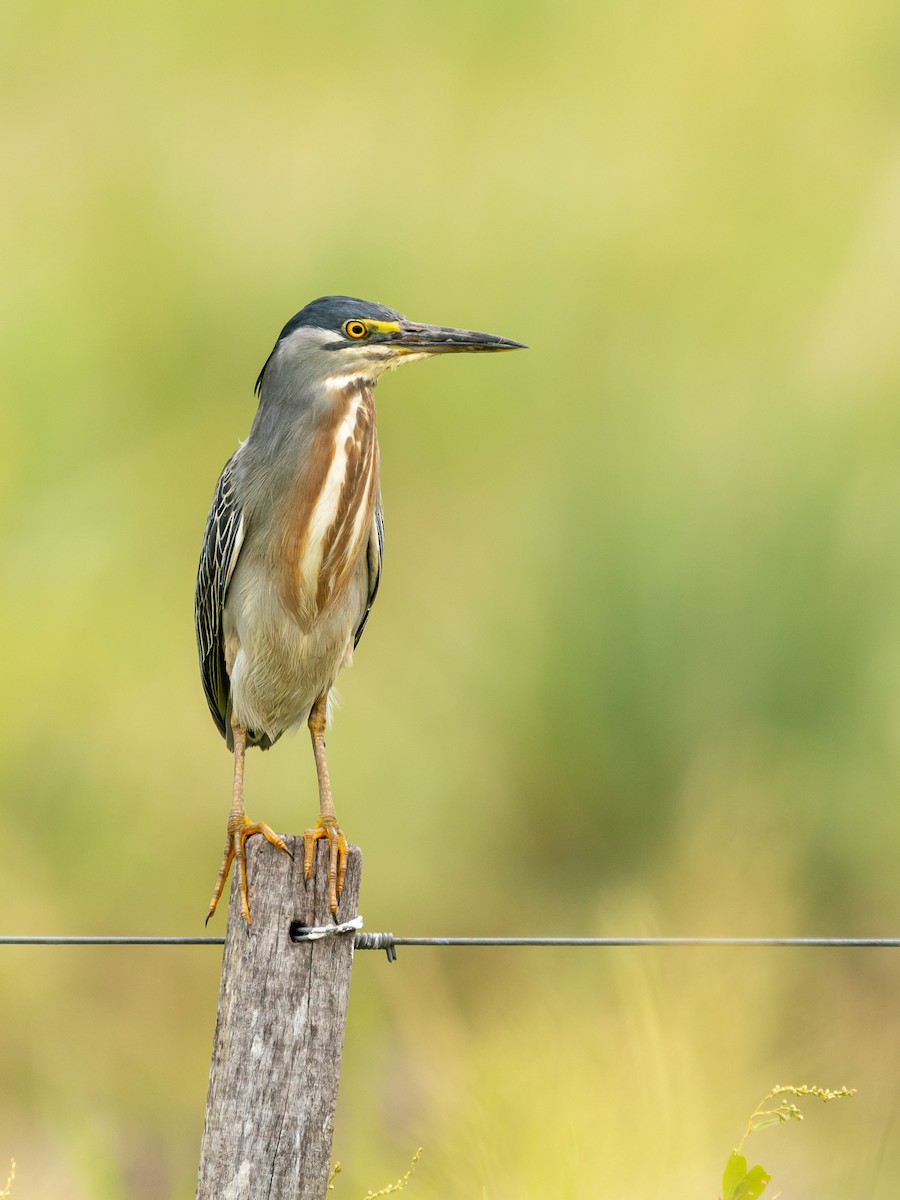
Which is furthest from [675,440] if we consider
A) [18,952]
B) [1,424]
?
[18,952]

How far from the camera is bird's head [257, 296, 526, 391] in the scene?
13.0ft

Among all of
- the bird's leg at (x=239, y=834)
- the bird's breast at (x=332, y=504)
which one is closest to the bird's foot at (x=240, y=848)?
the bird's leg at (x=239, y=834)

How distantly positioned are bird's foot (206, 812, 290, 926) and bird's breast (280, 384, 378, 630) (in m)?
0.64

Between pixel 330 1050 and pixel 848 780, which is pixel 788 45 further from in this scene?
pixel 330 1050

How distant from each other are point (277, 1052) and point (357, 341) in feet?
6.15

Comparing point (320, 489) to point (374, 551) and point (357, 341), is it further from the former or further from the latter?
point (357, 341)

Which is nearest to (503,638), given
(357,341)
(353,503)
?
(353,503)

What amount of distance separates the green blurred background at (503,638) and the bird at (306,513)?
42.1 inches

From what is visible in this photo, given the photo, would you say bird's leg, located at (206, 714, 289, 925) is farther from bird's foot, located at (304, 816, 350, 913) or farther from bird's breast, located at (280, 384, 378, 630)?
bird's breast, located at (280, 384, 378, 630)

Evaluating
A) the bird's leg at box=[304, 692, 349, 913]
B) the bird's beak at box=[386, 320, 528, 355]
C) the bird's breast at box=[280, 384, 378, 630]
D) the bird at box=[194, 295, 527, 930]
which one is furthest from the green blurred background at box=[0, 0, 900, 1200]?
the bird's beak at box=[386, 320, 528, 355]

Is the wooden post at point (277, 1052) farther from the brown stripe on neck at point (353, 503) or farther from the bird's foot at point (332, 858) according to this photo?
the brown stripe on neck at point (353, 503)

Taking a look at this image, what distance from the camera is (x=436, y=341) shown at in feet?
13.0

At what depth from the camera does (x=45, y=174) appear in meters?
13.2

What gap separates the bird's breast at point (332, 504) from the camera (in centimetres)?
407
